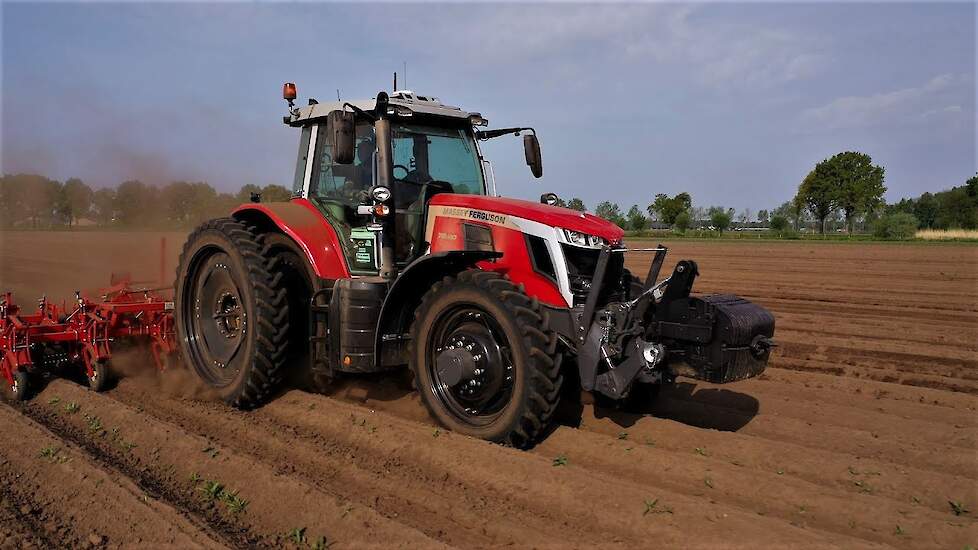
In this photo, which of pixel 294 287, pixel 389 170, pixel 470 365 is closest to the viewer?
pixel 470 365

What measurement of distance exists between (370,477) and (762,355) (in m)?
2.72

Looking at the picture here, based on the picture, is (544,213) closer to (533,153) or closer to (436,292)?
(436,292)

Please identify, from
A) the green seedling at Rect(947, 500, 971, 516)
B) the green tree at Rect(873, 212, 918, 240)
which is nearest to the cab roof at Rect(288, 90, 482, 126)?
the green seedling at Rect(947, 500, 971, 516)

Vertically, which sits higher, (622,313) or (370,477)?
(622,313)

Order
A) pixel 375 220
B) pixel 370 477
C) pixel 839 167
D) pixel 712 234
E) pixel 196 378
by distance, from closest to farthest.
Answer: pixel 370 477
pixel 375 220
pixel 196 378
pixel 712 234
pixel 839 167

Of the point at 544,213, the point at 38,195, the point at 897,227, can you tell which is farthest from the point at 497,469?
the point at 897,227

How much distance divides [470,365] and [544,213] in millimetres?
1203

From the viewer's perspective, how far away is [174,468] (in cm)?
486

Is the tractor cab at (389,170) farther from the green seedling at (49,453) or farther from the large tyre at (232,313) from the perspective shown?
the green seedling at (49,453)

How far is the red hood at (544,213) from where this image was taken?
16.7ft

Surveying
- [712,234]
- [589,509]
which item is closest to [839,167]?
[712,234]

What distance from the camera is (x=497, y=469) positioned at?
452 cm

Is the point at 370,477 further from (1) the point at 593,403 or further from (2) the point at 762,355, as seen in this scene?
(2) the point at 762,355

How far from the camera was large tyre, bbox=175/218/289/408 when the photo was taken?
19.5 feet
